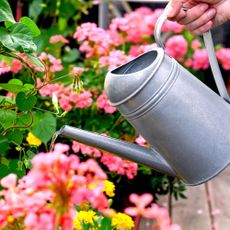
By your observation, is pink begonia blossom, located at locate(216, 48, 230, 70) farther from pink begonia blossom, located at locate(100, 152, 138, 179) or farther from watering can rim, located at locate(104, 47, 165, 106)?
watering can rim, located at locate(104, 47, 165, 106)

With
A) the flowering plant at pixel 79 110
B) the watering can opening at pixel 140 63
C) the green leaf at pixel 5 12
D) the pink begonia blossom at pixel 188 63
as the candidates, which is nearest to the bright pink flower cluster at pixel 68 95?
the flowering plant at pixel 79 110

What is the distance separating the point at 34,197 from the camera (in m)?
0.81

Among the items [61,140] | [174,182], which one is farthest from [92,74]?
[174,182]

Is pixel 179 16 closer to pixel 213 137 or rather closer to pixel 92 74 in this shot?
pixel 213 137

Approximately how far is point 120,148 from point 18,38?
330 millimetres

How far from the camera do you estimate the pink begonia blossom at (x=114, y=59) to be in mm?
2395

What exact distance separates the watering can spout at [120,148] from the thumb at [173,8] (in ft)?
1.07

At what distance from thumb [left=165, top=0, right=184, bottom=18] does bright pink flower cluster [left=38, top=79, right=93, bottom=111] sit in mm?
884

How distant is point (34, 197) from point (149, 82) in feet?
1.64

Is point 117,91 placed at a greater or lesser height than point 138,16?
greater

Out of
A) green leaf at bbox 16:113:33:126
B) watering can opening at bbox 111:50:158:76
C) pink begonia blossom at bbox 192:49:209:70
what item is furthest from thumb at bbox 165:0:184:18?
pink begonia blossom at bbox 192:49:209:70

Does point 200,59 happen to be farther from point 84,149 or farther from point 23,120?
point 23,120

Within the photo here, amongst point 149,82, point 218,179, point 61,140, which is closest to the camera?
point 149,82

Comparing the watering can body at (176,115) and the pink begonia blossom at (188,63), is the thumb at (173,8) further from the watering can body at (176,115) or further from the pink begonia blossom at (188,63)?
the pink begonia blossom at (188,63)
